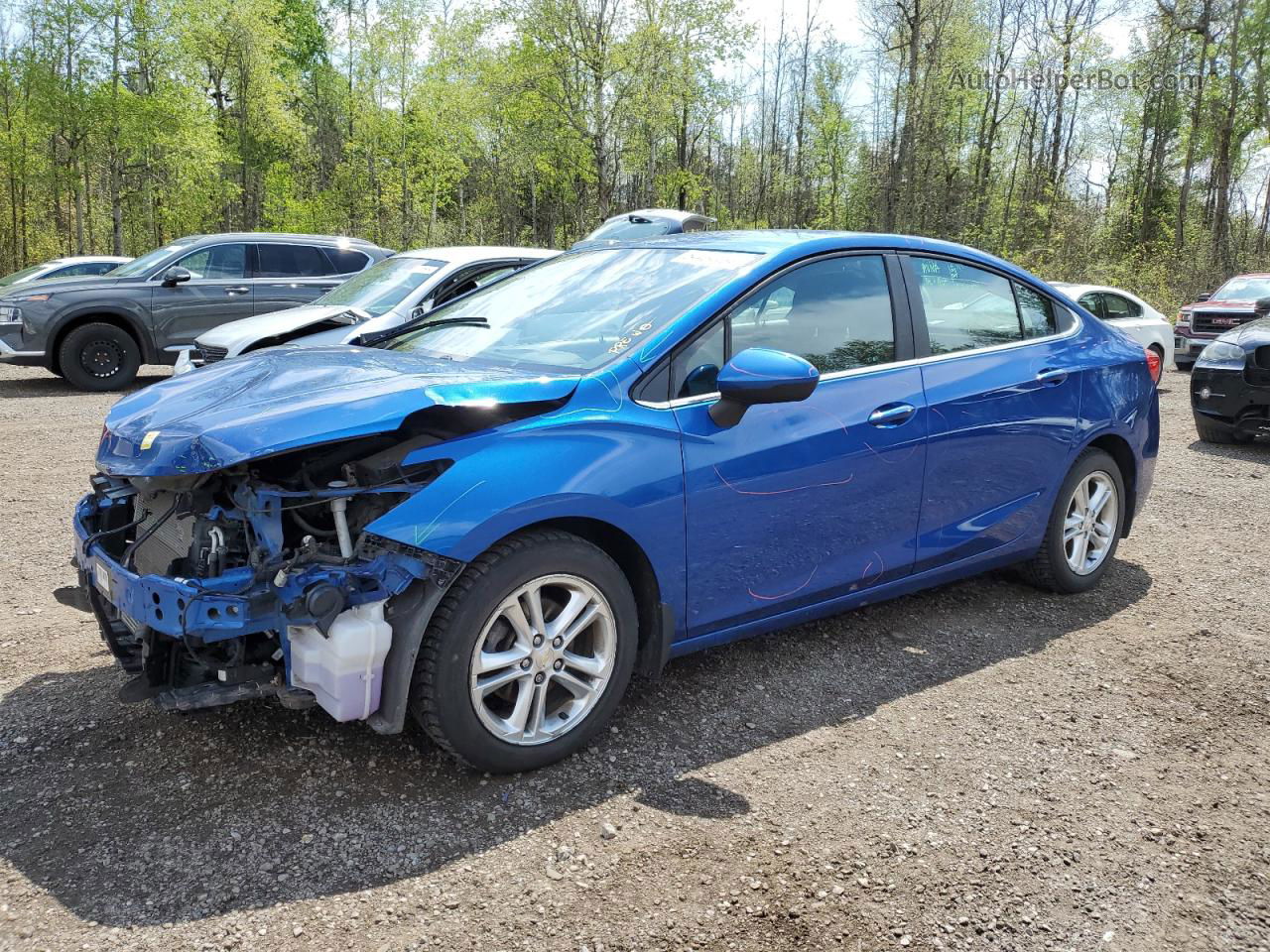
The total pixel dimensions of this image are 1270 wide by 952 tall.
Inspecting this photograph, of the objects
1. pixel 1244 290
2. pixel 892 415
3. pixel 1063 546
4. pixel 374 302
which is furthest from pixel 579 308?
pixel 1244 290

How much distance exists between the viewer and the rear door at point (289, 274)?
12.6 m

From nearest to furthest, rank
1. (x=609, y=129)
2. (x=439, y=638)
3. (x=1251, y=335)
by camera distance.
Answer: (x=439, y=638) < (x=1251, y=335) < (x=609, y=129)

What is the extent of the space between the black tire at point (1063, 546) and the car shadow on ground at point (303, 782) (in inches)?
35.1

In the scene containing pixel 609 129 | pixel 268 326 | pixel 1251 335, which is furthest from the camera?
pixel 609 129

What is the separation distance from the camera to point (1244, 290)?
16906 millimetres

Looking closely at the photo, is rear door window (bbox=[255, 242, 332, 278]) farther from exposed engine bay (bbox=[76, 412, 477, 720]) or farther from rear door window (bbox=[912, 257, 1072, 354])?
exposed engine bay (bbox=[76, 412, 477, 720])

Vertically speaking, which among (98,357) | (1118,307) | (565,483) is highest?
(1118,307)

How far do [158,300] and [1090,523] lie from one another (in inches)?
446

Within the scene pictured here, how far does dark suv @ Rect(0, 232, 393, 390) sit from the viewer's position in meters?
11.9

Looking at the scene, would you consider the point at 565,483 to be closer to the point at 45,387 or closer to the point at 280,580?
the point at 280,580

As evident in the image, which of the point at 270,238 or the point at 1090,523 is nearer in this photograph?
the point at 1090,523

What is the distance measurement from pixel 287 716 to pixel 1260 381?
29.6 ft

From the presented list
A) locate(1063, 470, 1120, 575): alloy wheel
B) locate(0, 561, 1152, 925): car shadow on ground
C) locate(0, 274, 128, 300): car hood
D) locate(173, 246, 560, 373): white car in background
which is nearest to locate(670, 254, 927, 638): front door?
locate(0, 561, 1152, 925): car shadow on ground

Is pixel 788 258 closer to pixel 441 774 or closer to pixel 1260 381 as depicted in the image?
pixel 441 774
